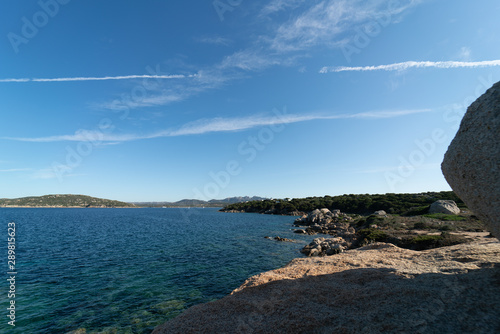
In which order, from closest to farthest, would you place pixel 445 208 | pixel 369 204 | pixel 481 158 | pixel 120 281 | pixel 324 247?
1. pixel 481 158
2. pixel 120 281
3. pixel 324 247
4. pixel 445 208
5. pixel 369 204

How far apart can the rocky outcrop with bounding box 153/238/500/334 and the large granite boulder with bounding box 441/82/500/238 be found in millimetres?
3451

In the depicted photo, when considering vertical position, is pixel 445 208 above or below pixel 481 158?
below

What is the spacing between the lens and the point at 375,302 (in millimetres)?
10891

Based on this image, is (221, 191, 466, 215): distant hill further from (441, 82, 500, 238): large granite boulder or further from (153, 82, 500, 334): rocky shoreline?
(441, 82, 500, 238): large granite boulder

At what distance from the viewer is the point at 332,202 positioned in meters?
132

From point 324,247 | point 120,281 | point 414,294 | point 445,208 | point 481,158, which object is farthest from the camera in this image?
point 445,208

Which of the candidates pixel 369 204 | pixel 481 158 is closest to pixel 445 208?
pixel 369 204

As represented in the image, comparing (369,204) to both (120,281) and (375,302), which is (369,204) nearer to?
(375,302)

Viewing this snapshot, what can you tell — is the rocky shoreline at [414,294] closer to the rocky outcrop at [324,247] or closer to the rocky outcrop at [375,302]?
the rocky outcrop at [375,302]

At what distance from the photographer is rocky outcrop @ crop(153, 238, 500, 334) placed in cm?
881

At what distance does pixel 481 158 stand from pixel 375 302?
321 inches

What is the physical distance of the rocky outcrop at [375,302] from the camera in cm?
881

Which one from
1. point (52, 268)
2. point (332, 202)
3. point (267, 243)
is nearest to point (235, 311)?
point (52, 268)

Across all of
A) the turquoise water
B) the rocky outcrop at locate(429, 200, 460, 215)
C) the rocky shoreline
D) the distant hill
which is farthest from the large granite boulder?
the distant hill
